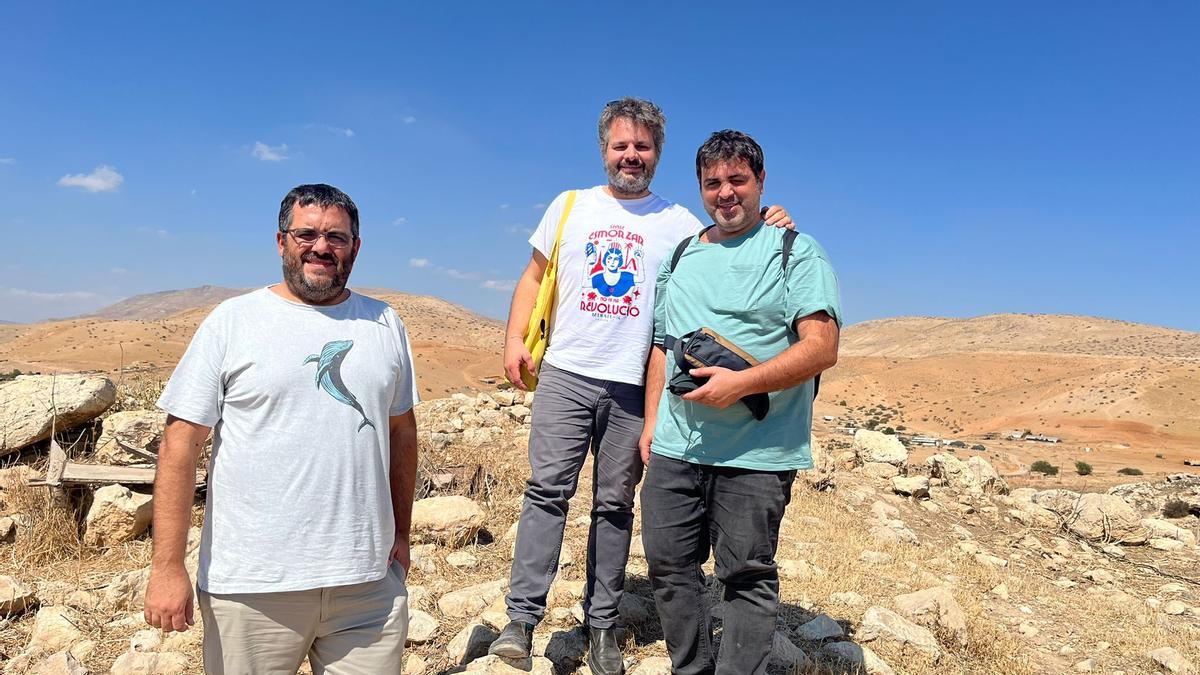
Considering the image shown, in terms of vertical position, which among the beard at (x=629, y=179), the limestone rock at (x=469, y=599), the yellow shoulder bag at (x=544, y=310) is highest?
the beard at (x=629, y=179)

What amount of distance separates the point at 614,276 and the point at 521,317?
1.58ft

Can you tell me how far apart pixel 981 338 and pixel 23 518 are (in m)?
76.7

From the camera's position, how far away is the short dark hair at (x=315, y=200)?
208cm

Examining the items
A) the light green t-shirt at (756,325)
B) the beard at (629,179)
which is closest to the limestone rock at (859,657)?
the light green t-shirt at (756,325)

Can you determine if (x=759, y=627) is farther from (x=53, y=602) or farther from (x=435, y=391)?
(x=435, y=391)

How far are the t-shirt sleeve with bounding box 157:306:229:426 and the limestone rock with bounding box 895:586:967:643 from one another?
369cm

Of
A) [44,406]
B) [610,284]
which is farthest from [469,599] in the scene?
[44,406]

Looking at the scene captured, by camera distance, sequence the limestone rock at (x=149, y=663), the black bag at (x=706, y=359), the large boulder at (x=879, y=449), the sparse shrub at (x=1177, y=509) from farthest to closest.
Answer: the large boulder at (x=879, y=449)
the sparse shrub at (x=1177, y=509)
the limestone rock at (x=149, y=663)
the black bag at (x=706, y=359)

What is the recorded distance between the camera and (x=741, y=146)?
259 cm

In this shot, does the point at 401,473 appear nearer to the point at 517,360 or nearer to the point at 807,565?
the point at 517,360

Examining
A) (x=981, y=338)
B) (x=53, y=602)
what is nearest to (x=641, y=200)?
(x=53, y=602)

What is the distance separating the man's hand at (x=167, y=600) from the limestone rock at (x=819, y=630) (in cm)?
278

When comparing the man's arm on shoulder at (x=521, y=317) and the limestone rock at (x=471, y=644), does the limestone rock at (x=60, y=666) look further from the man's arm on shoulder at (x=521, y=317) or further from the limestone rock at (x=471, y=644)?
the man's arm on shoulder at (x=521, y=317)

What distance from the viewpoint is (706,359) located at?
2510 millimetres
